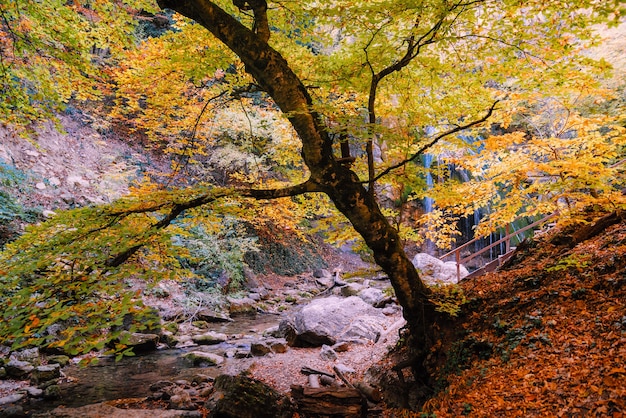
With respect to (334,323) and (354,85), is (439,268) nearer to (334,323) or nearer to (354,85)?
(334,323)

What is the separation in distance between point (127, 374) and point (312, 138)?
21.0 feet

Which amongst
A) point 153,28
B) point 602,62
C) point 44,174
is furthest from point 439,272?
point 153,28

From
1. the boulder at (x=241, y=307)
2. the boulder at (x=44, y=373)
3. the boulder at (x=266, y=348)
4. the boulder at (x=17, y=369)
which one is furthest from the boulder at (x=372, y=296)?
the boulder at (x=17, y=369)

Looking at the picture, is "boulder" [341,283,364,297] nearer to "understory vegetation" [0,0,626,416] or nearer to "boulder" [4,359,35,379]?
"understory vegetation" [0,0,626,416]

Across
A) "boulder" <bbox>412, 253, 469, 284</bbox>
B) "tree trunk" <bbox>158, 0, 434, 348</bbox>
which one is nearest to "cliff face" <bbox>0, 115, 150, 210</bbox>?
"tree trunk" <bbox>158, 0, 434, 348</bbox>

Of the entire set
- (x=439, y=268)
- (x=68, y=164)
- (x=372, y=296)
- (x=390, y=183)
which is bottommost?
(x=372, y=296)

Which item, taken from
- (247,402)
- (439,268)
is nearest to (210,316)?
(247,402)

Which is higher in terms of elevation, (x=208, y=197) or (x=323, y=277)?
(x=323, y=277)

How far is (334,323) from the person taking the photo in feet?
28.9

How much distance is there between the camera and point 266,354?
7969 millimetres

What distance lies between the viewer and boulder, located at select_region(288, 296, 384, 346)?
27.4ft

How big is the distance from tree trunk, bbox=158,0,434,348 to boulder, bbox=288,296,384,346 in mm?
4081

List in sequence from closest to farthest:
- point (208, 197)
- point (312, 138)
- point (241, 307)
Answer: point (312, 138)
point (208, 197)
point (241, 307)

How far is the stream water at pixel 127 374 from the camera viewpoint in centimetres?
575
